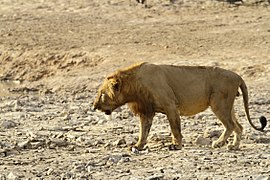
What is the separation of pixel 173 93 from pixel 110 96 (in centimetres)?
77

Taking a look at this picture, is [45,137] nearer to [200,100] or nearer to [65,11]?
[200,100]

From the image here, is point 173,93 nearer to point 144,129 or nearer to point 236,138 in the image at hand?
point 144,129

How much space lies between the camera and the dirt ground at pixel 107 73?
31.9ft

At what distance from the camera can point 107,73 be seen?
66.3 ft

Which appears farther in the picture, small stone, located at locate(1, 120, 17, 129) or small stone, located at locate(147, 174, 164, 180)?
small stone, located at locate(1, 120, 17, 129)

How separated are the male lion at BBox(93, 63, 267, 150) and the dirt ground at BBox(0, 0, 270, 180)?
1.04ft

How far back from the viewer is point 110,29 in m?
24.8

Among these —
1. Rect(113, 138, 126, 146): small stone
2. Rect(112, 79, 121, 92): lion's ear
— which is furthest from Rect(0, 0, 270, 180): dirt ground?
Rect(112, 79, 121, 92): lion's ear

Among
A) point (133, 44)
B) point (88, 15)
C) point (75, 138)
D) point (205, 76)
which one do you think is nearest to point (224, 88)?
point (205, 76)

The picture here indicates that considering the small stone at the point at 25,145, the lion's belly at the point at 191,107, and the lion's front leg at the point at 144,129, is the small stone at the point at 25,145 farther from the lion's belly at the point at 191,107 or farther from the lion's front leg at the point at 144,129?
the lion's belly at the point at 191,107

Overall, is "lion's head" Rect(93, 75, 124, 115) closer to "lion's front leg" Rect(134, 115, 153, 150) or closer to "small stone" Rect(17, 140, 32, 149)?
"lion's front leg" Rect(134, 115, 153, 150)

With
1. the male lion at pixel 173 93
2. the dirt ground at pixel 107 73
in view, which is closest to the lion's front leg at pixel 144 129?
the male lion at pixel 173 93

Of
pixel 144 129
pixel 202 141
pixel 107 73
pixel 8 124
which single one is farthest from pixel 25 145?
pixel 107 73

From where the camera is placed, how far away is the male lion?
10844 mm
